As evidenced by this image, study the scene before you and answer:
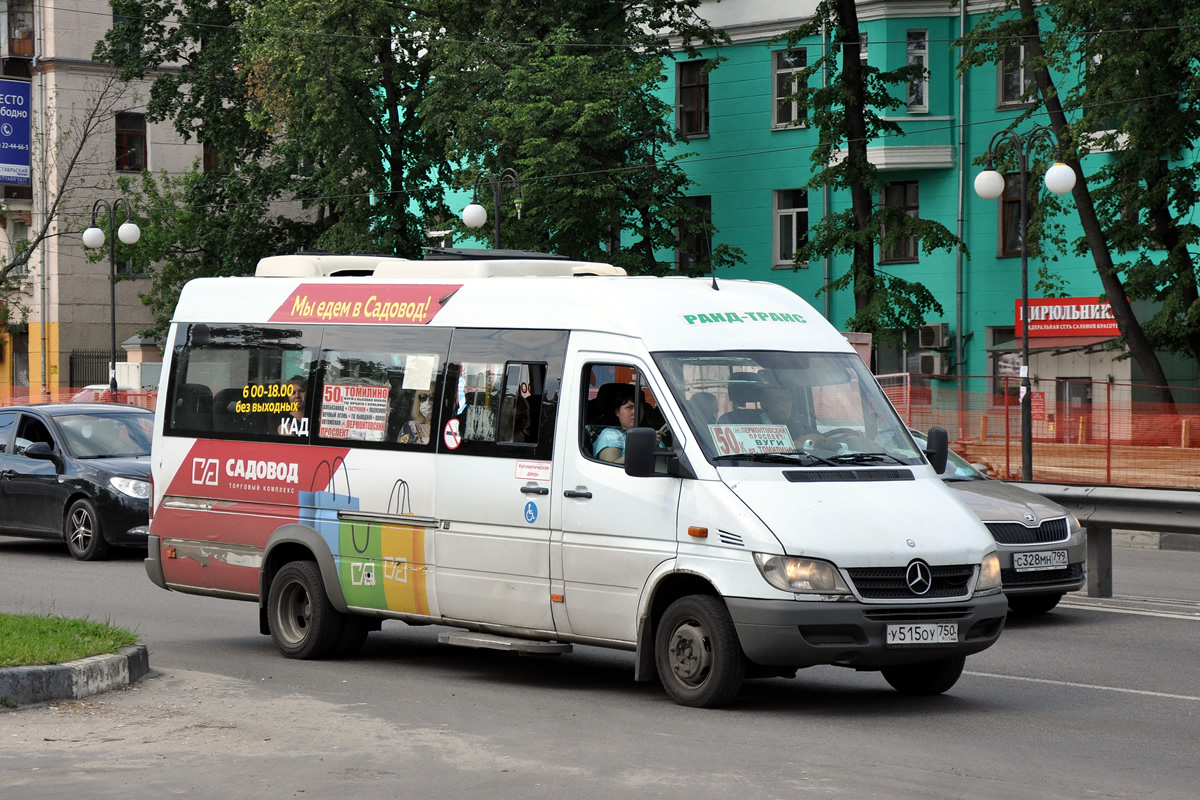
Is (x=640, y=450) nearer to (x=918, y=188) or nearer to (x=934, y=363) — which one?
(x=934, y=363)

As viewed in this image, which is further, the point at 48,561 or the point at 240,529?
the point at 48,561

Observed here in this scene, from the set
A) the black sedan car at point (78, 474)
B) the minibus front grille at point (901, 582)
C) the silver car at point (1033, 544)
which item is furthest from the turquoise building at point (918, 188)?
the minibus front grille at point (901, 582)

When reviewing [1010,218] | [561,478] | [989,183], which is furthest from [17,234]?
[561,478]

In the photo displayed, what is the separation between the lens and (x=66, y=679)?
904 cm

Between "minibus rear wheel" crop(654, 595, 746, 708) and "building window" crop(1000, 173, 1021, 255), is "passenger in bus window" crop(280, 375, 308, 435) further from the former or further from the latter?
"building window" crop(1000, 173, 1021, 255)

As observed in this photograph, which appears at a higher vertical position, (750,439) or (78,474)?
(750,439)

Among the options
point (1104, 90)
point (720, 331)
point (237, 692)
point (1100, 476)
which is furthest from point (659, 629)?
point (1104, 90)

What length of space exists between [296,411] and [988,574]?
4749 millimetres

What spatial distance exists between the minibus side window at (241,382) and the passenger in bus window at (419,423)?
0.93 metres

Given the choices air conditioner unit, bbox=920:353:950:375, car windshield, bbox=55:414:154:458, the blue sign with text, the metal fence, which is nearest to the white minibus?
car windshield, bbox=55:414:154:458

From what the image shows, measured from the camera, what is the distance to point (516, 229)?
3881cm

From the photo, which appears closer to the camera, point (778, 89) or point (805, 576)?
point (805, 576)

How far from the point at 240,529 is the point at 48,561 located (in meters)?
7.73

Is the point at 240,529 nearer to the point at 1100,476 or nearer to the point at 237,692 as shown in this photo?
the point at 237,692
